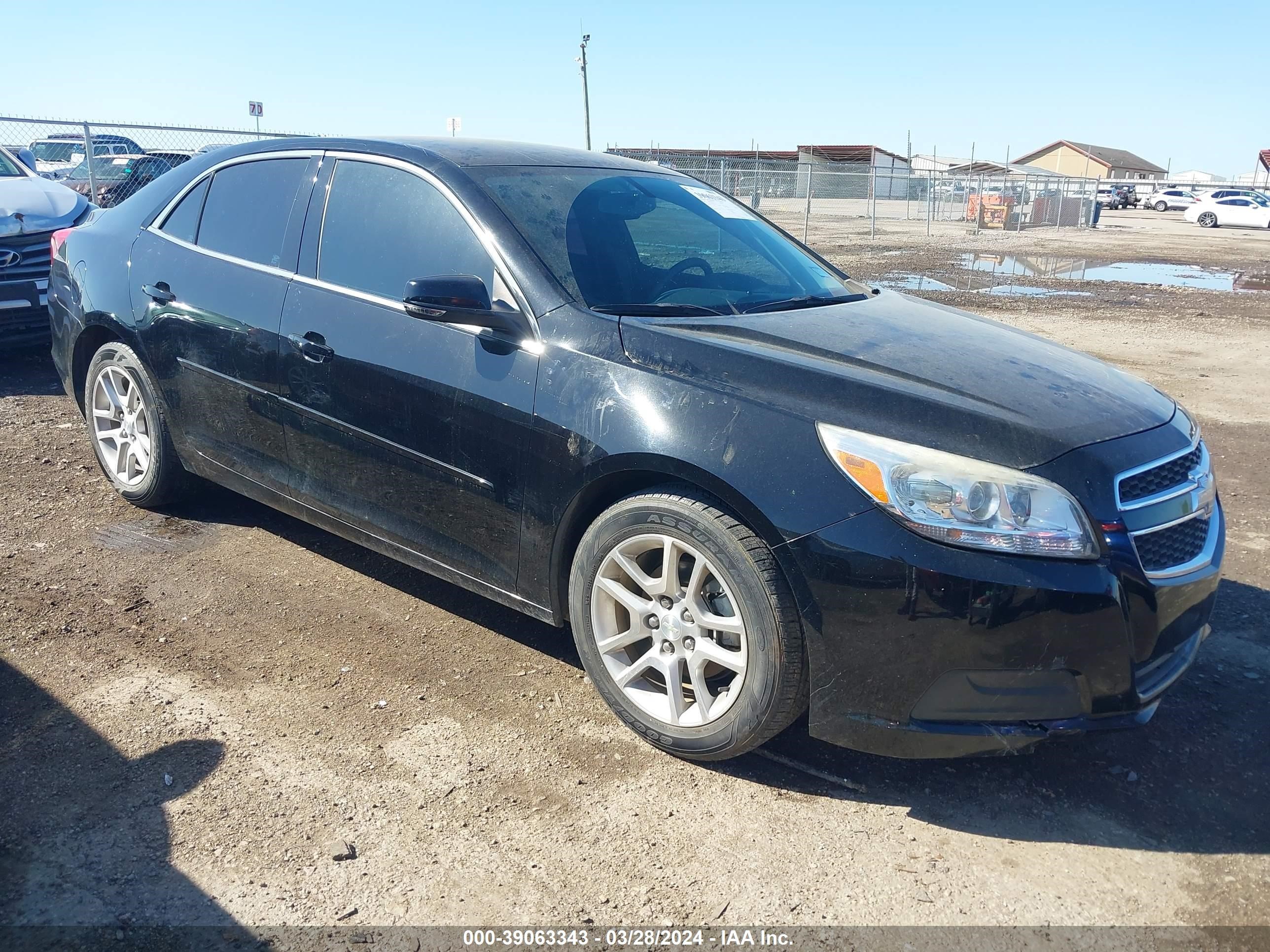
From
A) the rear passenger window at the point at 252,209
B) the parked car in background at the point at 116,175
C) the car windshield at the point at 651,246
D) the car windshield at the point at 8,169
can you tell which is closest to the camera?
the car windshield at the point at 651,246

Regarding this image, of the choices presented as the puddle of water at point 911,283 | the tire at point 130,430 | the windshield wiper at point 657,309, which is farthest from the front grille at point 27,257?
the puddle of water at point 911,283

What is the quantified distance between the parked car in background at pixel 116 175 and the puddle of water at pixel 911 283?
34.4 feet

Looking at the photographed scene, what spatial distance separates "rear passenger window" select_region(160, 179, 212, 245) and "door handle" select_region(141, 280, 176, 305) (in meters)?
0.22

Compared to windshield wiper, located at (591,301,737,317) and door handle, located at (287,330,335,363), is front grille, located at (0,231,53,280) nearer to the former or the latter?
door handle, located at (287,330,335,363)

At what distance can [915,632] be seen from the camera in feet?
8.21

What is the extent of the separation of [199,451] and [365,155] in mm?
1491

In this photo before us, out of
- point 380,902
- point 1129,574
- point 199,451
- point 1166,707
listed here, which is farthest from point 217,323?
point 1166,707

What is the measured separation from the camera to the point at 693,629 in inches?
113

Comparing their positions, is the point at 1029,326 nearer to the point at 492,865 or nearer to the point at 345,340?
the point at 345,340

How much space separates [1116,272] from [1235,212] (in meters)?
29.1

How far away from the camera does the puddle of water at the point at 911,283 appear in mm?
14712

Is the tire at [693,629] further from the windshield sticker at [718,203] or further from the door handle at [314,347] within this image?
the windshield sticker at [718,203]

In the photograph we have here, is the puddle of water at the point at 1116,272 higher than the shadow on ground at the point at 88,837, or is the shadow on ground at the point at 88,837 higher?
the shadow on ground at the point at 88,837

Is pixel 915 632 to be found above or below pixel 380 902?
above
